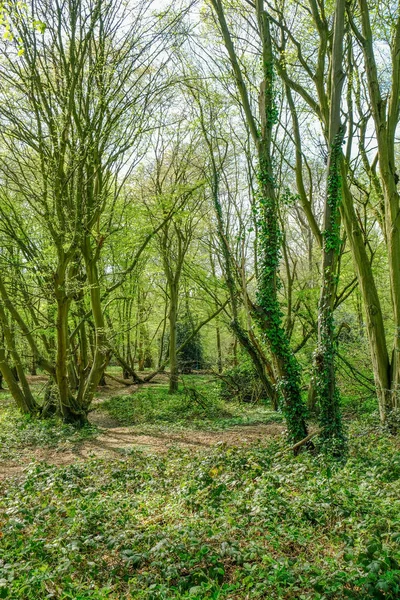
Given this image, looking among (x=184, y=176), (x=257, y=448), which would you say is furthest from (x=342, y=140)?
(x=184, y=176)

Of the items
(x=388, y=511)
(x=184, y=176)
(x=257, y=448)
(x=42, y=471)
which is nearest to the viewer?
(x=388, y=511)

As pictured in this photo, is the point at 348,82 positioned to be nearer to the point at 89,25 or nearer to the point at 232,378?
the point at 89,25

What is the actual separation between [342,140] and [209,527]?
21.2 ft

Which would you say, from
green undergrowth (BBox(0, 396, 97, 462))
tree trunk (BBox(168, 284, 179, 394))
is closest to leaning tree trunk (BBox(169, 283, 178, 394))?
tree trunk (BBox(168, 284, 179, 394))

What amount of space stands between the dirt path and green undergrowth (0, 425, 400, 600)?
68.1 inches

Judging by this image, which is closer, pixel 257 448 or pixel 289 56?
pixel 257 448

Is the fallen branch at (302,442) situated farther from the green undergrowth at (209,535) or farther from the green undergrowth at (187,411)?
the green undergrowth at (187,411)

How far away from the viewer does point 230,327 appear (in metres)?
11.2

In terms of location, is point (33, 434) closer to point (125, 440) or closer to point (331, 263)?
point (125, 440)

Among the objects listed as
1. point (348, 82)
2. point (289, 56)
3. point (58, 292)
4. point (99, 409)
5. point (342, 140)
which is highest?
point (289, 56)

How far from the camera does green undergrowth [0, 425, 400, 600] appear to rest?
314 centimetres

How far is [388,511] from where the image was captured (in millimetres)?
3965

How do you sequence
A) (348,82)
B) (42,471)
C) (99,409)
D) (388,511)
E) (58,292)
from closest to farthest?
1. (388,511)
2. (42,471)
3. (58,292)
4. (348,82)
5. (99,409)

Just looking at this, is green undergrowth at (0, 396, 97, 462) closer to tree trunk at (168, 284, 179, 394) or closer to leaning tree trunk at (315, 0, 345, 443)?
leaning tree trunk at (315, 0, 345, 443)
